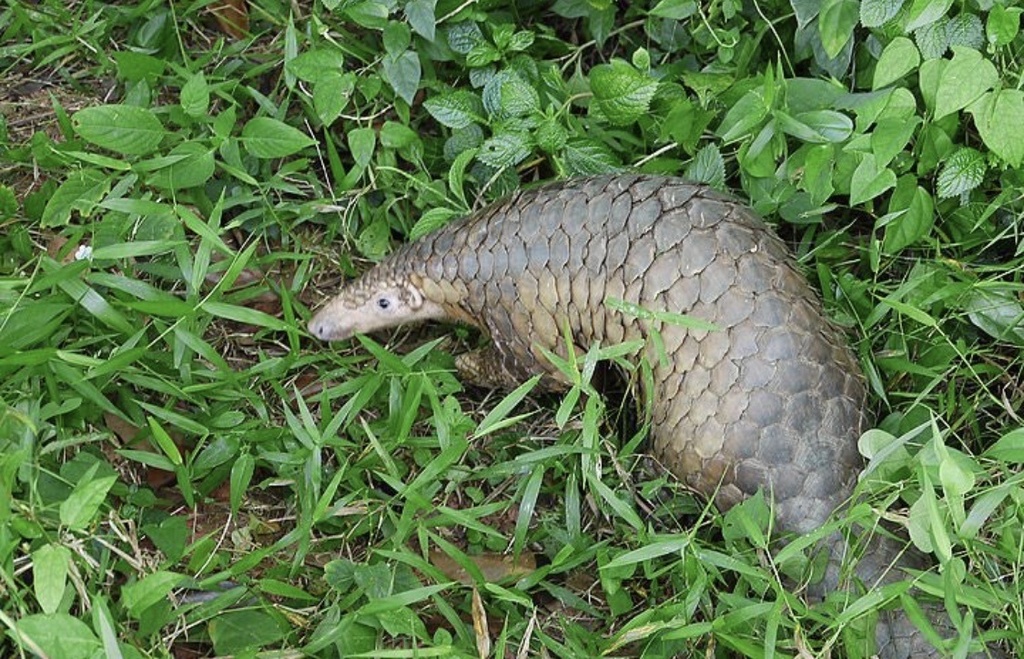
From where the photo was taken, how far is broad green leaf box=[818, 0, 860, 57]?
2887 millimetres

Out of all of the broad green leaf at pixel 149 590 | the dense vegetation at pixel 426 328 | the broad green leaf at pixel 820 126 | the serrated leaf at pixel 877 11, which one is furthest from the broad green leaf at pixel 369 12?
the broad green leaf at pixel 149 590

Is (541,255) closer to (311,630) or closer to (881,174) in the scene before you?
(881,174)

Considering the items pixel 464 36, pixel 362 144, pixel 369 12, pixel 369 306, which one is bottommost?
pixel 369 306

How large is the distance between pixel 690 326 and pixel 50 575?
1.40 m

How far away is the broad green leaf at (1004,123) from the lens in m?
2.70

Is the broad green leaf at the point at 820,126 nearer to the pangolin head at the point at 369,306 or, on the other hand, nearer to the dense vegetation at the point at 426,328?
the dense vegetation at the point at 426,328

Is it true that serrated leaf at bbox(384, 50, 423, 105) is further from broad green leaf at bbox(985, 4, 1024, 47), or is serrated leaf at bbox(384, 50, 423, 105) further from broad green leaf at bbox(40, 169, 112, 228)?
broad green leaf at bbox(985, 4, 1024, 47)

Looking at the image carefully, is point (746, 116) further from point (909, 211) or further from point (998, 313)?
point (998, 313)

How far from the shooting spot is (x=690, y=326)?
2674 mm

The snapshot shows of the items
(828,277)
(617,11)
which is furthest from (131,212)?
(828,277)

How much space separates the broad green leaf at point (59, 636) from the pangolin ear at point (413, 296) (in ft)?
4.29

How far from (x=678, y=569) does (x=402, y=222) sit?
→ 1.32m

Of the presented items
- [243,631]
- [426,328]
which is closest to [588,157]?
[426,328]

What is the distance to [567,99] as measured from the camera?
3.32 meters
